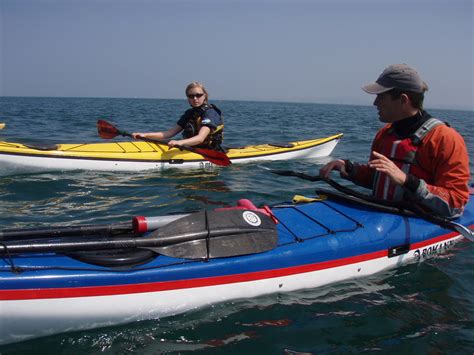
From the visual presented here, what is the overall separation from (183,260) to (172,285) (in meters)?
0.17

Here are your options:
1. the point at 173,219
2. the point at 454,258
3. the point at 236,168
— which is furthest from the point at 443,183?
the point at 236,168

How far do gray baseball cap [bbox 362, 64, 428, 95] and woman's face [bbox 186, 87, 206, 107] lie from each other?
4294mm

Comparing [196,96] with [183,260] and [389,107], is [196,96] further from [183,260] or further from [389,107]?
[183,260]

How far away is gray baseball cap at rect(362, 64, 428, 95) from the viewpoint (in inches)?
146

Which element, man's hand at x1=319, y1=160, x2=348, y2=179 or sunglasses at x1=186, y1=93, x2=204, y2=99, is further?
sunglasses at x1=186, y1=93, x2=204, y2=99

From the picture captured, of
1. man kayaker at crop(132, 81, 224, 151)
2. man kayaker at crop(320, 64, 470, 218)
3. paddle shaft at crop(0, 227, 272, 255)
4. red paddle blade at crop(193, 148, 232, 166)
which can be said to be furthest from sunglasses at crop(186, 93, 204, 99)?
paddle shaft at crop(0, 227, 272, 255)

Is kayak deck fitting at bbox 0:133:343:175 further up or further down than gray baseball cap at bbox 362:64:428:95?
further down

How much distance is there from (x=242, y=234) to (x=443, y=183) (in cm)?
170

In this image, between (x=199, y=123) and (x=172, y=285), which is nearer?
(x=172, y=285)

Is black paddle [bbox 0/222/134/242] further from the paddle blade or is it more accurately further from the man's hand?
the man's hand

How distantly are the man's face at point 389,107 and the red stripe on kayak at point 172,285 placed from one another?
1129 millimetres

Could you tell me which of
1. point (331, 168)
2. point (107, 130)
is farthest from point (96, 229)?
point (107, 130)

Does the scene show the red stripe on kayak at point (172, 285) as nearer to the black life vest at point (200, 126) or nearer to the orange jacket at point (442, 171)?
the orange jacket at point (442, 171)

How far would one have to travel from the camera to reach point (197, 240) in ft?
10.4
